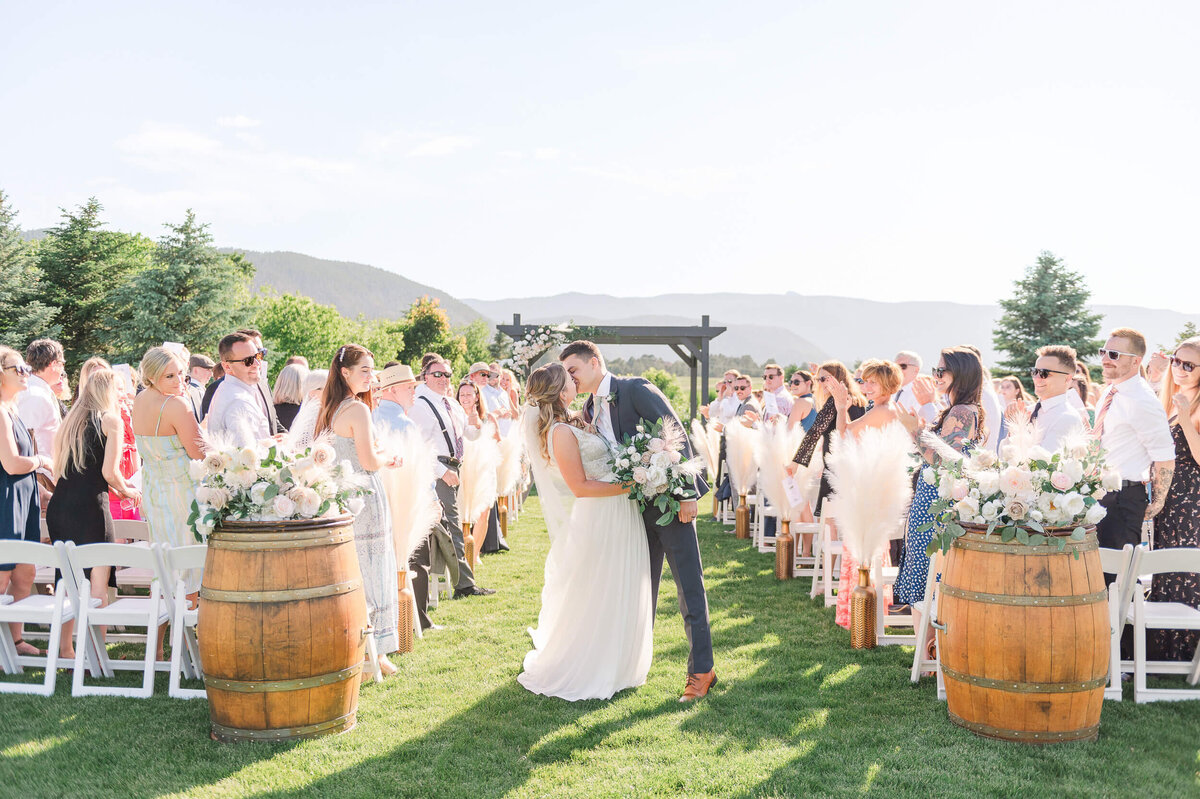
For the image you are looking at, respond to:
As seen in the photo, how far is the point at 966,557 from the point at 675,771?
6.37 ft

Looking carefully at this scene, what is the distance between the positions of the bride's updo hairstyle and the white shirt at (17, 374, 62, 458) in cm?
470

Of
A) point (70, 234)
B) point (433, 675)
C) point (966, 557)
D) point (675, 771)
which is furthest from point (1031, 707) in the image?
point (70, 234)

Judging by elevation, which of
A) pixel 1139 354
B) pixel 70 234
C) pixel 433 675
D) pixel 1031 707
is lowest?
pixel 433 675

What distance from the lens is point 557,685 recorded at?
5.43 m

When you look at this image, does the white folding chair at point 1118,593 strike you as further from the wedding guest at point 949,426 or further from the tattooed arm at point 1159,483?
the wedding guest at point 949,426

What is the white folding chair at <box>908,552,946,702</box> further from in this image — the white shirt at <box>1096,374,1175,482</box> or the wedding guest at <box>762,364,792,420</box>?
the wedding guest at <box>762,364,792,420</box>

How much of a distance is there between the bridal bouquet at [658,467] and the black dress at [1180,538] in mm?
3338

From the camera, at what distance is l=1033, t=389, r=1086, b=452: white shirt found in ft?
18.6

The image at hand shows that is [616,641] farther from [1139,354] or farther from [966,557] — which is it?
[1139,354]

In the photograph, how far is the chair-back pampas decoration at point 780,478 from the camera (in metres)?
8.90

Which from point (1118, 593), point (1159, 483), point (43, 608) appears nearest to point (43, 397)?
point (43, 608)

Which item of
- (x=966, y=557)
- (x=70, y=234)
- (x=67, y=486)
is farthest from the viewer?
(x=70, y=234)

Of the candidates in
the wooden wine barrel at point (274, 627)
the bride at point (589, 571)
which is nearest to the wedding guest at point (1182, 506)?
the bride at point (589, 571)

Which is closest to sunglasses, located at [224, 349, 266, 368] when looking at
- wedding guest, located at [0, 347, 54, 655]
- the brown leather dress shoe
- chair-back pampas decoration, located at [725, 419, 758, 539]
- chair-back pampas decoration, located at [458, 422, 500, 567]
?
wedding guest, located at [0, 347, 54, 655]
